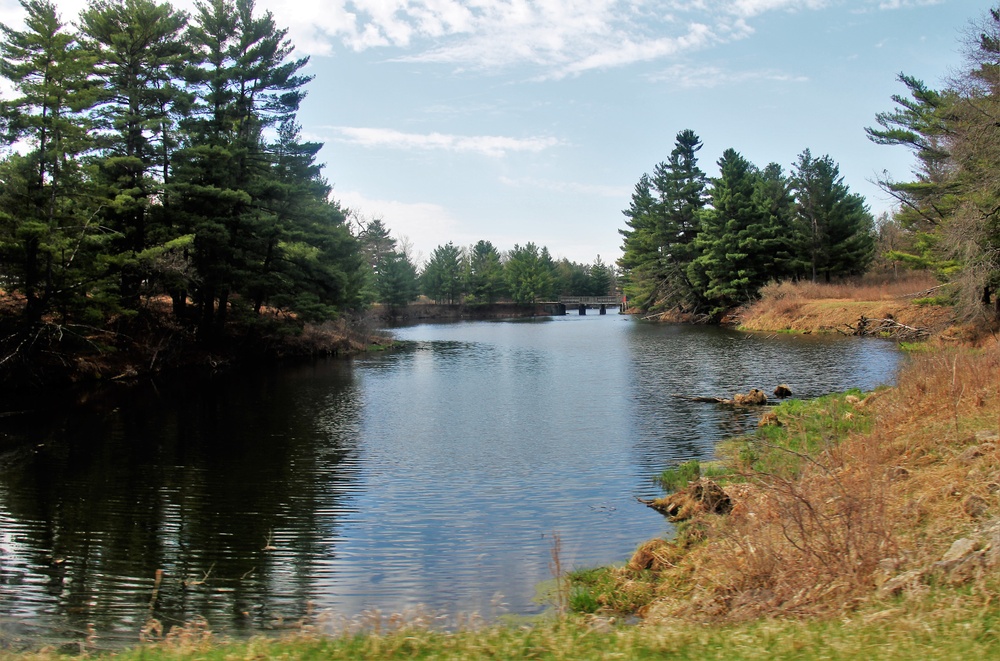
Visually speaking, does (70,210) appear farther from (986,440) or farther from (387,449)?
(986,440)

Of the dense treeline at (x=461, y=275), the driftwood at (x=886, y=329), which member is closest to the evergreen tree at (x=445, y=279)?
the dense treeline at (x=461, y=275)

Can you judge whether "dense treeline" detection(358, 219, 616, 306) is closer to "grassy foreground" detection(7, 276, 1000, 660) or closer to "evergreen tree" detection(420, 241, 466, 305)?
"evergreen tree" detection(420, 241, 466, 305)

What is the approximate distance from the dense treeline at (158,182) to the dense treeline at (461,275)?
45.9 metres

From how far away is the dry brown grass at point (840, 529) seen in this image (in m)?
6.31

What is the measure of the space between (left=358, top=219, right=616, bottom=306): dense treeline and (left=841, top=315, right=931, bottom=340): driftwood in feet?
182

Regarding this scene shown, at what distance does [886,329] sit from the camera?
141 ft

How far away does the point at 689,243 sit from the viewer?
72125 mm

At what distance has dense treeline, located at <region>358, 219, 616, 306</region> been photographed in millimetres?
91375

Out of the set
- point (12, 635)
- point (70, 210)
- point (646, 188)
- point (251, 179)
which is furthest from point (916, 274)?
point (12, 635)

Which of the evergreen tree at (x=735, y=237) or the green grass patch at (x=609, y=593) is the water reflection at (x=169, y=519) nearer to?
the green grass patch at (x=609, y=593)

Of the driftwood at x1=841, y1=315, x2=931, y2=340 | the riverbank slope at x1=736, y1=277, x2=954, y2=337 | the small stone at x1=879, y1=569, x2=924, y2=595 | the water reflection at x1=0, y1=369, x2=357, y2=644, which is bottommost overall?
the water reflection at x1=0, y1=369, x2=357, y2=644

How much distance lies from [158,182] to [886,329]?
41.4 m

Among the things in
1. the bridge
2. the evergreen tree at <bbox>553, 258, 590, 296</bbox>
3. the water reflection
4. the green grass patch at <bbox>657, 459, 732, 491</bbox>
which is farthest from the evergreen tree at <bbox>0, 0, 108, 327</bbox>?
the evergreen tree at <bbox>553, 258, 590, 296</bbox>

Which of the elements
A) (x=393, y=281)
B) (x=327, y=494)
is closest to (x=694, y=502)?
(x=327, y=494)
